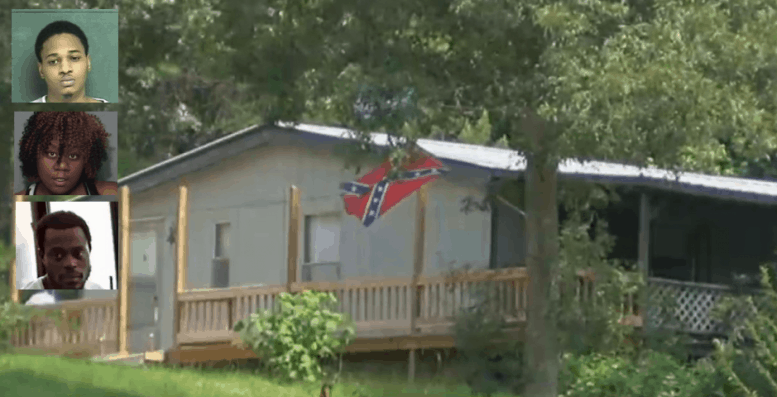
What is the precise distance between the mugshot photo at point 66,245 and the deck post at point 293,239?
4.03 m

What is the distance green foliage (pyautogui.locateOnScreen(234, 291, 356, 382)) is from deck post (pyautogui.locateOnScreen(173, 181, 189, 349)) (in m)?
4.06

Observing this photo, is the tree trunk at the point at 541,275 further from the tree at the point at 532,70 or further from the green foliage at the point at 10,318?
the green foliage at the point at 10,318

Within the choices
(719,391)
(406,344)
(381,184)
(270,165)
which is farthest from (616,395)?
(270,165)

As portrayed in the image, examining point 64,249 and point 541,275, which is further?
point 64,249

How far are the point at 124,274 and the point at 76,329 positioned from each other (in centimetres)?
189

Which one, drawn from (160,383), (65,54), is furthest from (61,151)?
(160,383)

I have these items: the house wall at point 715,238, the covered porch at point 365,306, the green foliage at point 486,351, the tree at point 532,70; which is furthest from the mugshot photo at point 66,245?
the house wall at point 715,238

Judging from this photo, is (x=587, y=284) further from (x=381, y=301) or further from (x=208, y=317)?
(x=208, y=317)

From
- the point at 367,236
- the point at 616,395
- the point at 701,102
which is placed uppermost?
the point at 701,102

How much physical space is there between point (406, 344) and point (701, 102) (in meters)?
10.4

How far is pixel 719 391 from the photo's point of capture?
63.5ft

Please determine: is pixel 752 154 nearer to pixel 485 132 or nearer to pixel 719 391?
pixel 719 391

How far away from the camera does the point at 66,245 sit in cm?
2958

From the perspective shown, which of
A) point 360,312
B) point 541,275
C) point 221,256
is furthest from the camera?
point 221,256
